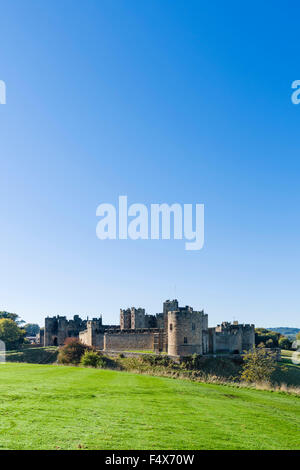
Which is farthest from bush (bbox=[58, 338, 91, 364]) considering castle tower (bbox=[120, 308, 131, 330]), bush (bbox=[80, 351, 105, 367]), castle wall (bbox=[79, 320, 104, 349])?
castle tower (bbox=[120, 308, 131, 330])

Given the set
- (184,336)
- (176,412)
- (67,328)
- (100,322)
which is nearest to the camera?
(176,412)

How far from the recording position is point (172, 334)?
5322 centimetres

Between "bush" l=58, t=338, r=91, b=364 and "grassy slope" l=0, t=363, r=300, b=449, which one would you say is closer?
"grassy slope" l=0, t=363, r=300, b=449

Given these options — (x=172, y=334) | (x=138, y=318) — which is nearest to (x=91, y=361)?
(x=172, y=334)

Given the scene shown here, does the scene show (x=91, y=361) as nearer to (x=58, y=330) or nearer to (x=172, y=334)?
(x=172, y=334)

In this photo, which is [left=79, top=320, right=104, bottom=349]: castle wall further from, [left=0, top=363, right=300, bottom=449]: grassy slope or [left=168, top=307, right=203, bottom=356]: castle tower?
[left=0, top=363, right=300, bottom=449]: grassy slope

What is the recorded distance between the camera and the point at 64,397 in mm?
13930

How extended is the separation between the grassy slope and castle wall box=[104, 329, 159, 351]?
44.0 m

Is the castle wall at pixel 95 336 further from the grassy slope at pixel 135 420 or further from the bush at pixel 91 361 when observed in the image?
the grassy slope at pixel 135 420

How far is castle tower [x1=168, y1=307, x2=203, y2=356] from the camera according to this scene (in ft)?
171

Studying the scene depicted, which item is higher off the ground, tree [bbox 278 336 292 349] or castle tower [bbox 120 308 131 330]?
castle tower [bbox 120 308 131 330]
